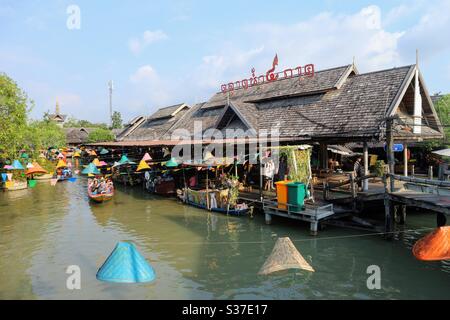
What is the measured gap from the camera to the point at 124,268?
5.78 meters

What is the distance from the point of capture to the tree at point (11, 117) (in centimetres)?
2395

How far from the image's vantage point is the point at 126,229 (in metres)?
14.9

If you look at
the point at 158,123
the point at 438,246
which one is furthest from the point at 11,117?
the point at 438,246

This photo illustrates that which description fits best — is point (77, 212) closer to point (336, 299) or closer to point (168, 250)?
point (168, 250)

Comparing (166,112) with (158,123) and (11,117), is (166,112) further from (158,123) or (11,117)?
(11,117)

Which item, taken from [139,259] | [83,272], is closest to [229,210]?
[83,272]

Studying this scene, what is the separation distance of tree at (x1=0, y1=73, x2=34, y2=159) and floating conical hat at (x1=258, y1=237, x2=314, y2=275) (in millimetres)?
23196

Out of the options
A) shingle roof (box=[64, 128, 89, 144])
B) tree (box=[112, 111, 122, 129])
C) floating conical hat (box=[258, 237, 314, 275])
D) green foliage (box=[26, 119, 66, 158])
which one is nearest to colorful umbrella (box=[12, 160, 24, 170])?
green foliage (box=[26, 119, 66, 158])

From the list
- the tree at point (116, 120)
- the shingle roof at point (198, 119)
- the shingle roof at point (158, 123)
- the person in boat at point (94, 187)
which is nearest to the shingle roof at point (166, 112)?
the shingle roof at point (158, 123)

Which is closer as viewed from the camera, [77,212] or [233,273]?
[233,273]

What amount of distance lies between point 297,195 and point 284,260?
246 inches

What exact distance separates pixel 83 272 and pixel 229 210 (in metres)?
7.29

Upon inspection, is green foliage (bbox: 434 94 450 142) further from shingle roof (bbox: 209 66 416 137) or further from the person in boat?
the person in boat
